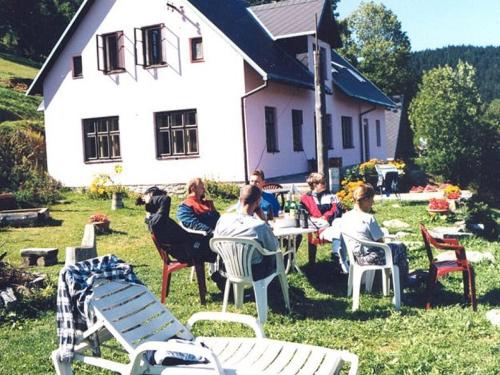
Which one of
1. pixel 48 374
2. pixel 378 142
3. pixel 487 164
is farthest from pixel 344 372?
pixel 378 142

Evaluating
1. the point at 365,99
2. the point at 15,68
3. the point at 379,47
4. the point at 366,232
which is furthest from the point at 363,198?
the point at 379,47

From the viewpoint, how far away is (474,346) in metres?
5.36

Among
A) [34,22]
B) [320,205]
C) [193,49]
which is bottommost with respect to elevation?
[320,205]

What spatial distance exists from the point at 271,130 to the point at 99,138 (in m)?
5.74

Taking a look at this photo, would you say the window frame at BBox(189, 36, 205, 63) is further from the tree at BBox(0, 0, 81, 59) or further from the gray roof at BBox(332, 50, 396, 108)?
the tree at BBox(0, 0, 81, 59)

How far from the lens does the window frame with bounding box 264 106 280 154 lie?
21.1 meters

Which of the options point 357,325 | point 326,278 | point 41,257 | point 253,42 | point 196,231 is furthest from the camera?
point 253,42

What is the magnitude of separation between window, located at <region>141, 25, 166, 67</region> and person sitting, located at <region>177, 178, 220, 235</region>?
13.0 meters

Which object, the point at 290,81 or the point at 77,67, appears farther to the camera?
the point at 77,67

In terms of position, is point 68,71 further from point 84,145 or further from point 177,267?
point 177,267

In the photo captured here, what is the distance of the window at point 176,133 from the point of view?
818 inches

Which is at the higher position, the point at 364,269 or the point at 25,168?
the point at 25,168

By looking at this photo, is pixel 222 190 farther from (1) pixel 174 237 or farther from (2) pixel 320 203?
(1) pixel 174 237

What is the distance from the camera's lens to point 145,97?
69.7ft
